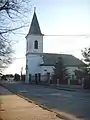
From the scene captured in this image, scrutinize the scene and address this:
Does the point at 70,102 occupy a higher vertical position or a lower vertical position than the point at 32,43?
lower

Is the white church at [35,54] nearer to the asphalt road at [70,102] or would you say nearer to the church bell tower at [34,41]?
the church bell tower at [34,41]

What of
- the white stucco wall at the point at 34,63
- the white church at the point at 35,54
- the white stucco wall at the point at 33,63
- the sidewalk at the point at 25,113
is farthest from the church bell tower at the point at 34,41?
the sidewalk at the point at 25,113

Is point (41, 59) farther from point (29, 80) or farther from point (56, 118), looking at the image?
point (56, 118)

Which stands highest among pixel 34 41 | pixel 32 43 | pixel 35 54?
pixel 34 41

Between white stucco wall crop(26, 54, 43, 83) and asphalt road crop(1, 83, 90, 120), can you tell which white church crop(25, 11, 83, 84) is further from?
asphalt road crop(1, 83, 90, 120)

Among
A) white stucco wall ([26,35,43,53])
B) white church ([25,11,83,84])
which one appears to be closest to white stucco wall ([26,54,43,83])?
white church ([25,11,83,84])

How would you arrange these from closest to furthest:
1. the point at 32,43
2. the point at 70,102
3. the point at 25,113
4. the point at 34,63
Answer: the point at 25,113 < the point at 70,102 < the point at 32,43 < the point at 34,63

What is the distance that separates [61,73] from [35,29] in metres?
29.0

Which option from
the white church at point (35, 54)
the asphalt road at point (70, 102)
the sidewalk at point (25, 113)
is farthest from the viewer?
the white church at point (35, 54)

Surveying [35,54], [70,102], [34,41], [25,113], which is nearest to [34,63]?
[35,54]

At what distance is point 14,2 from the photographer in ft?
34.7

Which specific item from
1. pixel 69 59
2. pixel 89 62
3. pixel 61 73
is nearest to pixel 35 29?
pixel 69 59

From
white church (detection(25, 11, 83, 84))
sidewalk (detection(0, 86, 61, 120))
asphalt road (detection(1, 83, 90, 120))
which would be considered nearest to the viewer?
sidewalk (detection(0, 86, 61, 120))

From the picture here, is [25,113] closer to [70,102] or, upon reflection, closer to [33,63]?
[70,102]
